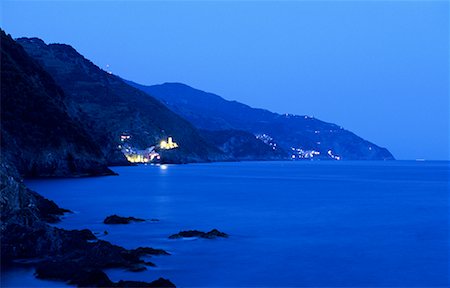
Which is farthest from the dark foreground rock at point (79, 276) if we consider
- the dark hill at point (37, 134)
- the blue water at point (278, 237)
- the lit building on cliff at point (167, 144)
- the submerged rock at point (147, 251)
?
the lit building on cliff at point (167, 144)

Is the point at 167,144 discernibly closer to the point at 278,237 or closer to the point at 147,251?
the point at 278,237

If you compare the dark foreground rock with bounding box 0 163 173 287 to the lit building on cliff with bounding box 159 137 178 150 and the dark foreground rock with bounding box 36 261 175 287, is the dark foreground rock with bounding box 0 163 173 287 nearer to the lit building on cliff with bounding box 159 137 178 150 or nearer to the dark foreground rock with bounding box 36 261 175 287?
the dark foreground rock with bounding box 36 261 175 287

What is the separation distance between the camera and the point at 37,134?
79562 mm

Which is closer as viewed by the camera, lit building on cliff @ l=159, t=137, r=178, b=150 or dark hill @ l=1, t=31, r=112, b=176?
→ dark hill @ l=1, t=31, r=112, b=176

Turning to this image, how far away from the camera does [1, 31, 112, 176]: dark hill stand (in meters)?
76.8

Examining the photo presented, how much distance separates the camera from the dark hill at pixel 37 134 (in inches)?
3024

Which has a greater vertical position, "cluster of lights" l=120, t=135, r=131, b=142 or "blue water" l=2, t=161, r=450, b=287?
"cluster of lights" l=120, t=135, r=131, b=142

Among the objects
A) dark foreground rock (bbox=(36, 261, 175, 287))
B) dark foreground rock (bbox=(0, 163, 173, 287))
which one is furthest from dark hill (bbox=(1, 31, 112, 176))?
dark foreground rock (bbox=(36, 261, 175, 287))

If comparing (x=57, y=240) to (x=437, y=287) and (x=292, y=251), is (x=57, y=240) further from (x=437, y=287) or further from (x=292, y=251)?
(x=437, y=287)

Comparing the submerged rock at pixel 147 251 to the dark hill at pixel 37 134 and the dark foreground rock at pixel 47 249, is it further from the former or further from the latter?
the dark hill at pixel 37 134

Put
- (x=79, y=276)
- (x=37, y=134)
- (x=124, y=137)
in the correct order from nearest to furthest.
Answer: (x=79, y=276) < (x=37, y=134) < (x=124, y=137)

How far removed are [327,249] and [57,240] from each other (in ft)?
46.5

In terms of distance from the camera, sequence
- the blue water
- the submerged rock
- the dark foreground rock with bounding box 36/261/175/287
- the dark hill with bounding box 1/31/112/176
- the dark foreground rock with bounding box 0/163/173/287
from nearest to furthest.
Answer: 1. the dark foreground rock with bounding box 36/261/175/287
2. the dark foreground rock with bounding box 0/163/173/287
3. the blue water
4. the submerged rock
5. the dark hill with bounding box 1/31/112/176

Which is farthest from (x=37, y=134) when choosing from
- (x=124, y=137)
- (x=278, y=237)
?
(x=124, y=137)
